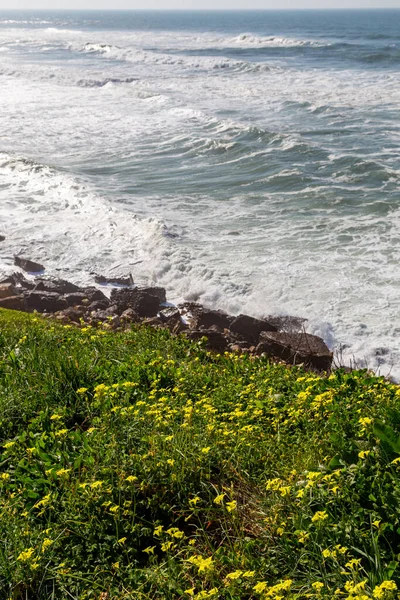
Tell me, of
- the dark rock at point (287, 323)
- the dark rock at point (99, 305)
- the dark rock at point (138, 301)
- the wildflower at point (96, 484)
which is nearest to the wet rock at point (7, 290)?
the dark rock at point (99, 305)

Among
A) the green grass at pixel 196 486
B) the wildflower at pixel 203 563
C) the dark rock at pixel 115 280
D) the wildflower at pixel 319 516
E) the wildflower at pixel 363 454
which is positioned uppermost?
the wildflower at pixel 363 454

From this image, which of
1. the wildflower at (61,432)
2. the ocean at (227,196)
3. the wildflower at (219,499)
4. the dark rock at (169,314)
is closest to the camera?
the wildflower at (219,499)

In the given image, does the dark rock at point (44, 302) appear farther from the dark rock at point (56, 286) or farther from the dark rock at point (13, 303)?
the dark rock at point (56, 286)

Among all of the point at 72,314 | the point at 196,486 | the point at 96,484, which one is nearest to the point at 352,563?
the point at 196,486

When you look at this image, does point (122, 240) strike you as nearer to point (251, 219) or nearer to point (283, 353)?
point (251, 219)

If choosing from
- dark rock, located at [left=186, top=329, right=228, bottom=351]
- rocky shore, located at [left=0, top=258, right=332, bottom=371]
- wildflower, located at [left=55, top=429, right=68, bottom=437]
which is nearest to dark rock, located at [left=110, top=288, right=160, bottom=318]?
rocky shore, located at [left=0, top=258, right=332, bottom=371]

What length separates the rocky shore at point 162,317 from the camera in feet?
31.1

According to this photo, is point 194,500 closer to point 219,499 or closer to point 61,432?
point 219,499

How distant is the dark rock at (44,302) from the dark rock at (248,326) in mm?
2774

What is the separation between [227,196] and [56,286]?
21.4ft

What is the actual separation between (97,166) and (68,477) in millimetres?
16399

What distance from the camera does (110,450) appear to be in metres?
Answer: 4.91

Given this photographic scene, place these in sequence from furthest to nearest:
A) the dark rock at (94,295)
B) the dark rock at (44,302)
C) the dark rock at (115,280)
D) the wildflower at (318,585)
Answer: the dark rock at (115,280) < the dark rock at (94,295) < the dark rock at (44,302) < the wildflower at (318,585)

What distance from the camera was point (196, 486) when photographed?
187 inches
